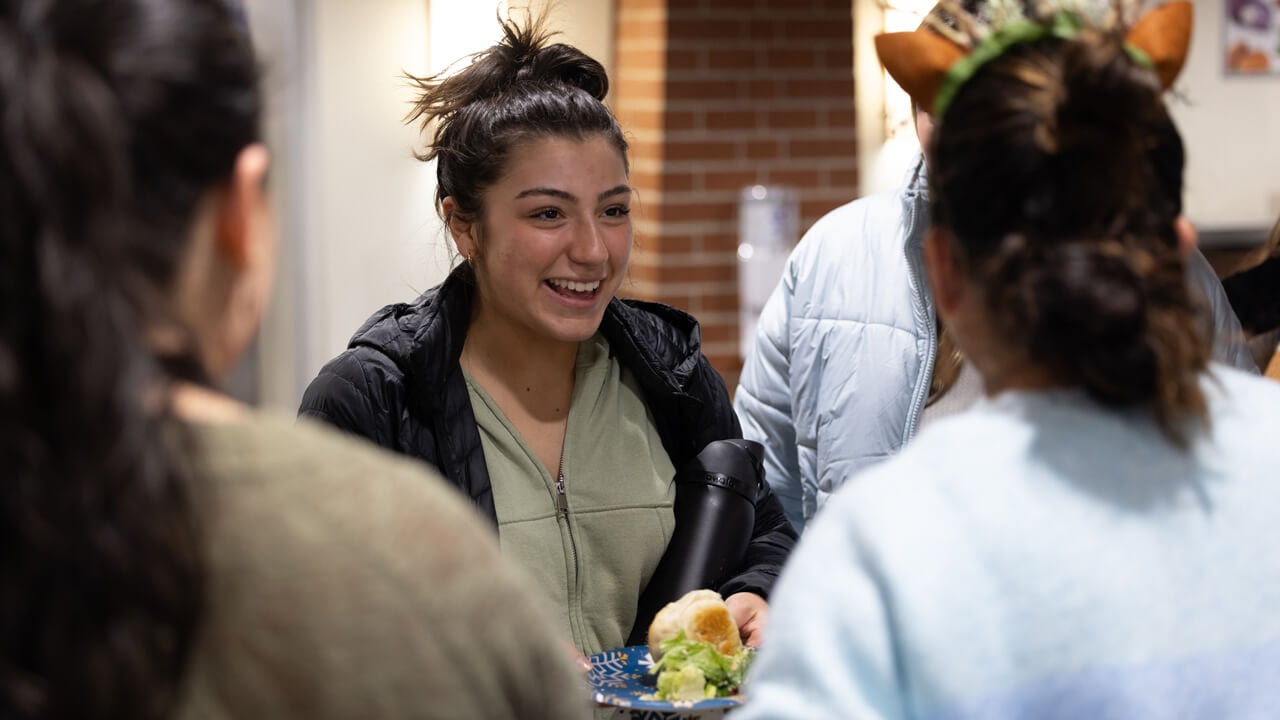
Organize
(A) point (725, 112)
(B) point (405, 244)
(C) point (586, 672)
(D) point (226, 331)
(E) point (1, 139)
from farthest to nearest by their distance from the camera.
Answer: (A) point (725, 112) → (B) point (405, 244) → (C) point (586, 672) → (D) point (226, 331) → (E) point (1, 139)

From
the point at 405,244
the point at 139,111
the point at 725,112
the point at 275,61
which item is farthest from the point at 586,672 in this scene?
the point at 725,112

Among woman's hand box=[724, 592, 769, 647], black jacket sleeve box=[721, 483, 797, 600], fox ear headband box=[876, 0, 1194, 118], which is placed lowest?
woman's hand box=[724, 592, 769, 647]

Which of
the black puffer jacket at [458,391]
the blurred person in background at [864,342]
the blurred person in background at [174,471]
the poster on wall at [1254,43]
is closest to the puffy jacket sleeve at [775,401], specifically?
the blurred person in background at [864,342]

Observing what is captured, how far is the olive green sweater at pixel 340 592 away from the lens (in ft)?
2.61

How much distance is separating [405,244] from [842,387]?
2.42 metres

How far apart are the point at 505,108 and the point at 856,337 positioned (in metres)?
0.64

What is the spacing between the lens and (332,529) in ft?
2.70

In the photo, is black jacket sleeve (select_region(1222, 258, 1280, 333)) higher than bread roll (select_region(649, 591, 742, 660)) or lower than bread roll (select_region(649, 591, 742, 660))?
higher

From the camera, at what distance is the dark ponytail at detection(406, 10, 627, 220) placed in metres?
2.13

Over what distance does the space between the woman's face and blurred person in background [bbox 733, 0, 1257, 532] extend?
0.32 m

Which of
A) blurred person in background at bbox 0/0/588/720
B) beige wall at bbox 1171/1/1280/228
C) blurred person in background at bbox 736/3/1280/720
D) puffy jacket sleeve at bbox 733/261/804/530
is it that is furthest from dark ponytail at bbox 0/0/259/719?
beige wall at bbox 1171/1/1280/228

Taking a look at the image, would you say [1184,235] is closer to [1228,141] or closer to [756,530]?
[756,530]

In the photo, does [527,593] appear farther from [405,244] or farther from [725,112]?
[725,112]

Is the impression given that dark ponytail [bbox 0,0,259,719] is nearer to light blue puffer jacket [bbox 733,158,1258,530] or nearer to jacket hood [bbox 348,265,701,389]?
jacket hood [bbox 348,265,701,389]
